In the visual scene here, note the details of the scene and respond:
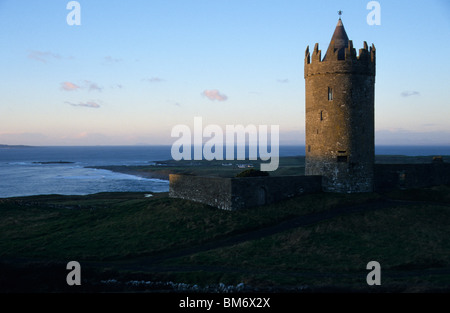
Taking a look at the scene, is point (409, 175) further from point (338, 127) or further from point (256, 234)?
point (256, 234)

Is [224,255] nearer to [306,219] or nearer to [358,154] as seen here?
[306,219]

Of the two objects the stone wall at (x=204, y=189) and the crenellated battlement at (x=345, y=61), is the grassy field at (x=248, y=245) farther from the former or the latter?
the crenellated battlement at (x=345, y=61)

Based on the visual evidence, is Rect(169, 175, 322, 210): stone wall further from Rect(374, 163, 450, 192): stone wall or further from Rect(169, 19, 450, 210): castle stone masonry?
Rect(374, 163, 450, 192): stone wall

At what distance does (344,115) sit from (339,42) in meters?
6.63

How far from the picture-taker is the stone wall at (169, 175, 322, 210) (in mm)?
30531

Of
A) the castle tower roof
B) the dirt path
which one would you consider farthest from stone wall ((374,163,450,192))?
the castle tower roof

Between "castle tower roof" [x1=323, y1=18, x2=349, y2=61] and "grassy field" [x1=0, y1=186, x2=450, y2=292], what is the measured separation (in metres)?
12.3

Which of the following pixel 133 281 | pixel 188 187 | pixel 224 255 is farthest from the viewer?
pixel 188 187

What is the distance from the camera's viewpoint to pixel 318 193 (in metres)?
33.6

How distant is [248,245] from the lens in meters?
25.1

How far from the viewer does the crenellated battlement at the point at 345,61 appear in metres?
33.1
